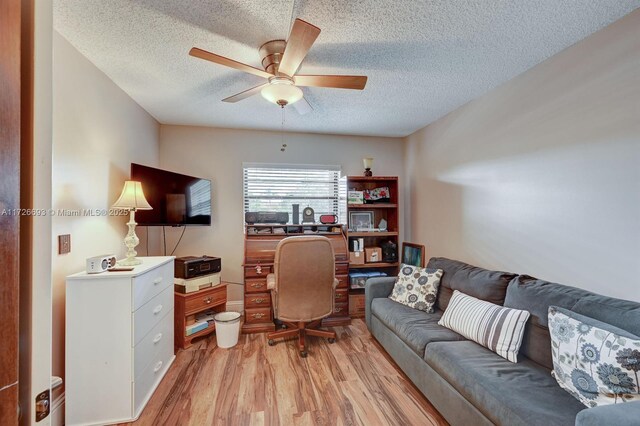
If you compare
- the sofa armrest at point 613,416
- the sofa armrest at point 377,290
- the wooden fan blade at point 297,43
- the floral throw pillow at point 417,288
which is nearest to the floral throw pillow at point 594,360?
the sofa armrest at point 613,416

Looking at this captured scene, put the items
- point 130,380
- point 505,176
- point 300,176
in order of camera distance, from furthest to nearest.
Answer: point 300,176 < point 505,176 < point 130,380

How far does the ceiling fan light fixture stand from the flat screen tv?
144 centimetres

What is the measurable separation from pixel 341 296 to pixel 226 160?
2.24 metres

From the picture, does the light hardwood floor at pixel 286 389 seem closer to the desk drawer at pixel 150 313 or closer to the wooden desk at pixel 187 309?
the wooden desk at pixel 187 309

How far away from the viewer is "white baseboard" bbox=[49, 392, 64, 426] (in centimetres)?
167

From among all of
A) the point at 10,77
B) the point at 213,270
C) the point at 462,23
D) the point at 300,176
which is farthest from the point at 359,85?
the point at 213,270

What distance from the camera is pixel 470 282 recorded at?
230 cm

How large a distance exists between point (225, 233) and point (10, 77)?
3.19 metres

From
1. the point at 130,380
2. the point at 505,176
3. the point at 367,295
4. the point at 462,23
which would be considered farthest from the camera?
the point at 367,295

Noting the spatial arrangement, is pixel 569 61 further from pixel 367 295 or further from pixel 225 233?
pixel 225 233

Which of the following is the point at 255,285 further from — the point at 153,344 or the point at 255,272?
the point at 153,344

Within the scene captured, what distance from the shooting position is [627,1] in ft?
4.75

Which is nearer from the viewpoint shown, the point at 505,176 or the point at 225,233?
the point at 505,176

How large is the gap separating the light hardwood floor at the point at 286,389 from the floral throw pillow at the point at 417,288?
545 mm
